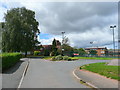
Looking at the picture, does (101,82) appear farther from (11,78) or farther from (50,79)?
(11,78)

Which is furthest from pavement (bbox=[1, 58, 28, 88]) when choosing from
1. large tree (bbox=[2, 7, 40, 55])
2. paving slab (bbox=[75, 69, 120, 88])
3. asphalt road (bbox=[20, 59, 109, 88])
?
large tree (bbox=[2, 7, 40, 55])

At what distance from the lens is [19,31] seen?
168 ft

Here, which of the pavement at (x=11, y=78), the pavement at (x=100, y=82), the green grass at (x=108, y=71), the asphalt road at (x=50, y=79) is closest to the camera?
the pavement at (x=100, y=82)

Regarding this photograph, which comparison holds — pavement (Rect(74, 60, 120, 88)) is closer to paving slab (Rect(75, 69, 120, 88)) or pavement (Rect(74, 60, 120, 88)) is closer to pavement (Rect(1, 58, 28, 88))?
paving slab (Rect(75, 69, 120, 88))

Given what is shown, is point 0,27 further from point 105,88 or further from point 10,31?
point 105,88

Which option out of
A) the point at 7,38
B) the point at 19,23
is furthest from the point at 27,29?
the point at 7,38

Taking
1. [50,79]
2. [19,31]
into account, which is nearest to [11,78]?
[50,79]

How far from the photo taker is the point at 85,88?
26.8ft

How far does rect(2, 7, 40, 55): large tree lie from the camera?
164 feet

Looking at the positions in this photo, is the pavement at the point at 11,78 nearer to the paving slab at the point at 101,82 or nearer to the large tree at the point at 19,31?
the paving slab at the point at 101,82

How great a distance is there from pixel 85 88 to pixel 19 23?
46.4 m

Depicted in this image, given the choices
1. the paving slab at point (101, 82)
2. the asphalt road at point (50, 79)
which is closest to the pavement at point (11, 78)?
the asphalt road at point (50, 79)

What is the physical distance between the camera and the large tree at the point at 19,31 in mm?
49875

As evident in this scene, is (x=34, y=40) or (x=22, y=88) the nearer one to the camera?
(x=22, y=88)
